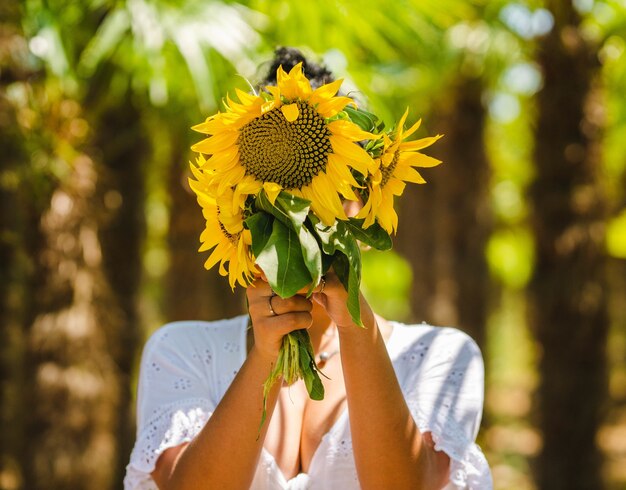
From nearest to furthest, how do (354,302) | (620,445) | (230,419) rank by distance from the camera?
1. (354,302)
2. (230,419)
3. (620,445)

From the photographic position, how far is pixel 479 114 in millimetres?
7949

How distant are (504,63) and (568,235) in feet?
5.69

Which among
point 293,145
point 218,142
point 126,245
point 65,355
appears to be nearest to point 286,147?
point 293,145

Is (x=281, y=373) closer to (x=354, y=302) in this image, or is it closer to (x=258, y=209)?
(x=354, y=302)

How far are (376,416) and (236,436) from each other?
295 millimetres

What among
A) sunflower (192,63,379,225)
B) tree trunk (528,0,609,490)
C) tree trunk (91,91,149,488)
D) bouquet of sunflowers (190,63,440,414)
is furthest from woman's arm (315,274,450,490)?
tree trunk (91,91,149,488)

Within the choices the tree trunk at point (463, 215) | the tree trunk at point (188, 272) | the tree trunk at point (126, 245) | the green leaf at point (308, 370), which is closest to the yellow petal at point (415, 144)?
the green leaf at point (308, 370)

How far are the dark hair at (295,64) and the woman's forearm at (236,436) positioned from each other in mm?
732

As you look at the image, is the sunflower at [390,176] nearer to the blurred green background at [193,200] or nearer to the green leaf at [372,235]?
the green leaf at [372,235]

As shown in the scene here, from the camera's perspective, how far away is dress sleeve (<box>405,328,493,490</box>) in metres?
1.85

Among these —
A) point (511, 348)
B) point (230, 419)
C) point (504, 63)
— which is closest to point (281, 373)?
point (230, 419)

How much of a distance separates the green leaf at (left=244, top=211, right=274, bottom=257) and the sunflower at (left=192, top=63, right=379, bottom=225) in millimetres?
55

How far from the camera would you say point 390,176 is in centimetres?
160

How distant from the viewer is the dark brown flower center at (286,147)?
151 centimetres
